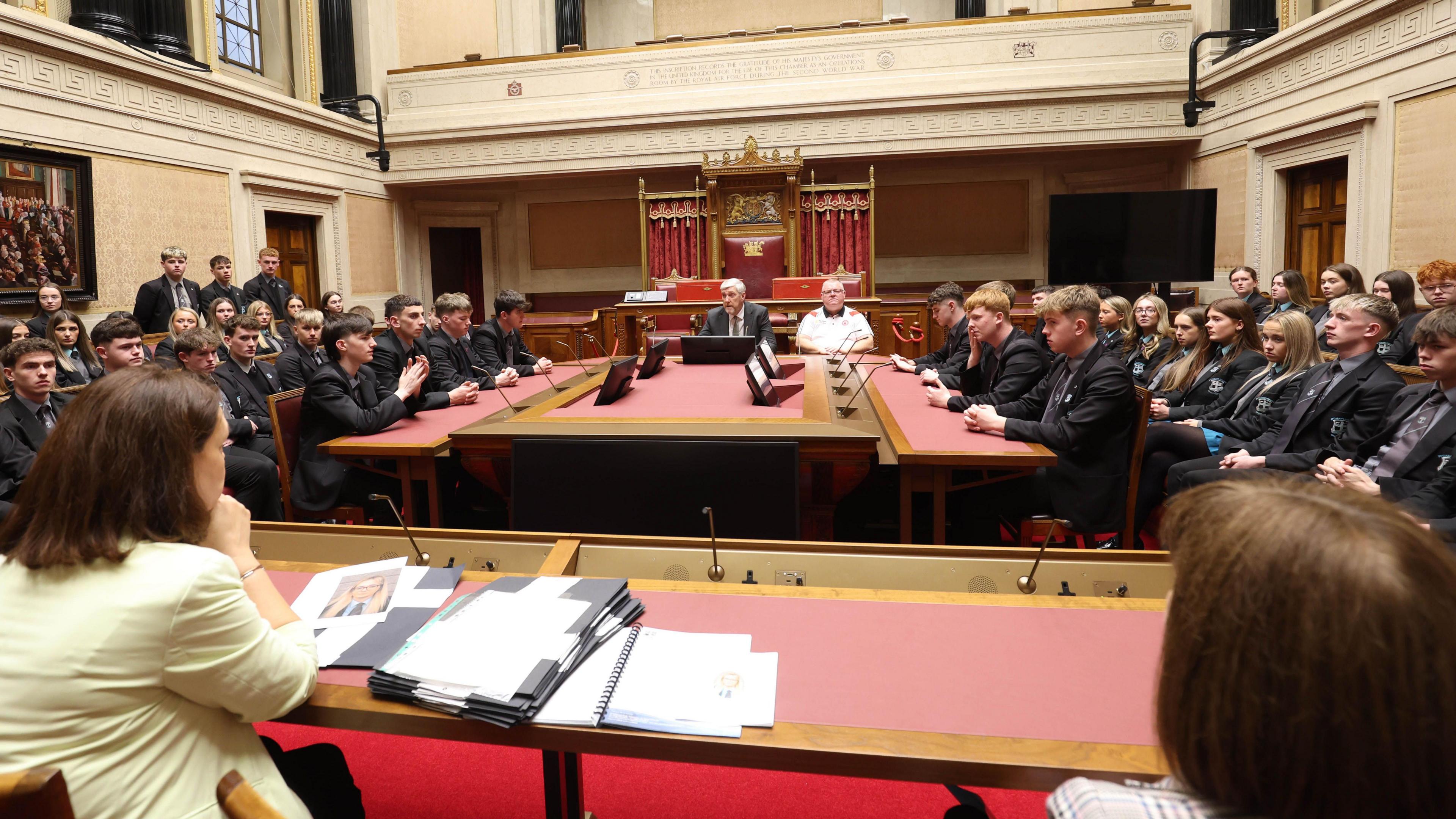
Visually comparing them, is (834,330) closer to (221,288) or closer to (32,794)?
(221,288)

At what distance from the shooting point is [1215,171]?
27.6ft

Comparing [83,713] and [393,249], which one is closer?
[83,713]

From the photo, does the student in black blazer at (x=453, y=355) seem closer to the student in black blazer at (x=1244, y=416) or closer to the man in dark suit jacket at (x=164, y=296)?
the man in dark suit jacket at (x=164, y=296)

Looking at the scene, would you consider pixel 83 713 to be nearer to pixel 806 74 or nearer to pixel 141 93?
pixel 141 93

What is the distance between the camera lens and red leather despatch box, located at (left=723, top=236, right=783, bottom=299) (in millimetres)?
9641

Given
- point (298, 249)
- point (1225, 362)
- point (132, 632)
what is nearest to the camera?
point (132, 632)

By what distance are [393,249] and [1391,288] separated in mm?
10266

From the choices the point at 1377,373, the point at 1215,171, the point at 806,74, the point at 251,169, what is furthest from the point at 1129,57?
the point at 251,169

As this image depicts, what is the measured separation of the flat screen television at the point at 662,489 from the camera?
2387mm

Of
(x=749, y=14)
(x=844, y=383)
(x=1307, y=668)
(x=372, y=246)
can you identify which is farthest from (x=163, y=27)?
(x=1307, y=668)

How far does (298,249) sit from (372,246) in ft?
3.75

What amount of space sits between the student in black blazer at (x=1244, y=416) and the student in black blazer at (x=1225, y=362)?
0.33 feet

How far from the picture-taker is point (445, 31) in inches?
443

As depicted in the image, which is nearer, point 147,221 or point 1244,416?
point 1244,416
